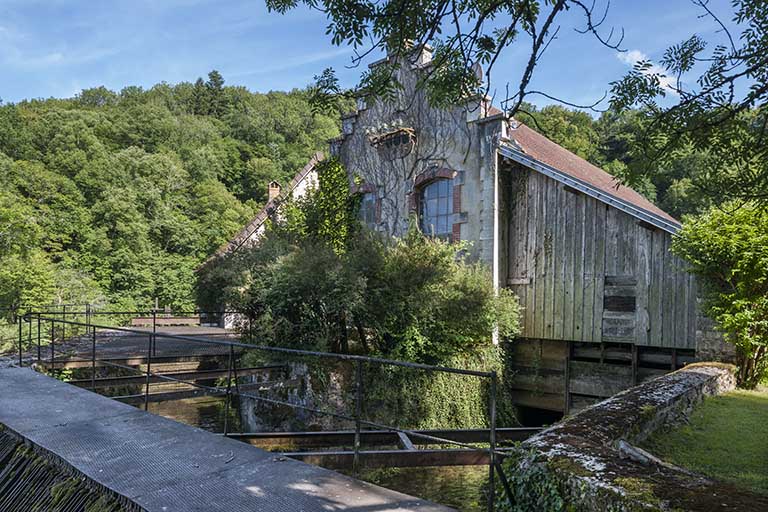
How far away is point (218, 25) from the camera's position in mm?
5078

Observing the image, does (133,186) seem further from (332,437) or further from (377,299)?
(332,437)

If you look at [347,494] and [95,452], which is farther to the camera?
[95,452]

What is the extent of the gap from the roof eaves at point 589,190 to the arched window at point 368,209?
13.1ft

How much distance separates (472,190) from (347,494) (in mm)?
9198

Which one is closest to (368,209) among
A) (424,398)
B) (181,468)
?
(424,398)

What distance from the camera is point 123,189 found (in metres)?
32.4

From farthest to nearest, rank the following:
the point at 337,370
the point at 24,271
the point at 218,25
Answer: the point at 24,271
the point at 337,370
the point at 218,25

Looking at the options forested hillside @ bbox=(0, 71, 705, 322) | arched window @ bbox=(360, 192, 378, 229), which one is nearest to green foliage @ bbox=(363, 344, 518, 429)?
arched window @ bbox=(360, 192, 378, 229)

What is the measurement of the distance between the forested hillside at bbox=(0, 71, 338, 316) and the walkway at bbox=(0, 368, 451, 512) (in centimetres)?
1823

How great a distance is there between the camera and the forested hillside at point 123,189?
24.4 meters

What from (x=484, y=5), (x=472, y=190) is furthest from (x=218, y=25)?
(x=472, y=190)

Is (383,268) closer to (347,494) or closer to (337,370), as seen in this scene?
(337,370)

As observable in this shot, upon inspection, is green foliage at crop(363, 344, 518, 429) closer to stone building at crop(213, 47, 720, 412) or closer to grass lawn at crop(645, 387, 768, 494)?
stone building at crop(213, 47, 720, 412)

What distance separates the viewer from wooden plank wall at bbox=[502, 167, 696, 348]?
9234 mm
